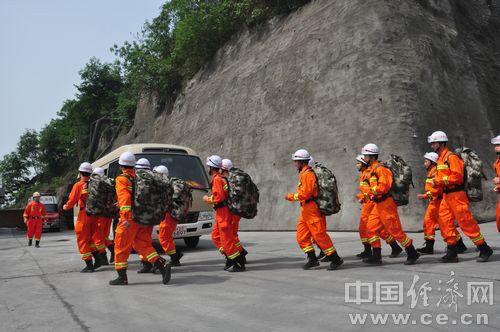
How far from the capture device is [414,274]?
22.2 ft

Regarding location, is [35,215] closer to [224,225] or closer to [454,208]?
[224,225]

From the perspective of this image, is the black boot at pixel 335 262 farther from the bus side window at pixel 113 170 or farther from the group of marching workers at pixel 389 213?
the bus side window at pixel 113 170

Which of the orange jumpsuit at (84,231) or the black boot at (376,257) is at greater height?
the orange jumpsuit at (84,231)

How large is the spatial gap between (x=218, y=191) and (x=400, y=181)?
3447 millimetres

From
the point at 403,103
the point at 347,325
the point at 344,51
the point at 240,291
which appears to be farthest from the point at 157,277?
the point at 344,51

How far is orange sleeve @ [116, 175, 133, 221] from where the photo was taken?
7086mm

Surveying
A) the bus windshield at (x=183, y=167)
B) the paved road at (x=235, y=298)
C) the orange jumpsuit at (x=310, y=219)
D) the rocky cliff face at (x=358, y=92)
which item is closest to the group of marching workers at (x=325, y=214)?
the orange jumpsuit at (x=310, y=219)

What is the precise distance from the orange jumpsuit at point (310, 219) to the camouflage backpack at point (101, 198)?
3.61 metres

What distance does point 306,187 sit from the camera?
25.3 feet

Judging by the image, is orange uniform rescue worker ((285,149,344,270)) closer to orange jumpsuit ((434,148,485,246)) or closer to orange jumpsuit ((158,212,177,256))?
orange jumpsuit ((434,148,485,246))

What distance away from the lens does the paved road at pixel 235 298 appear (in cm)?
465

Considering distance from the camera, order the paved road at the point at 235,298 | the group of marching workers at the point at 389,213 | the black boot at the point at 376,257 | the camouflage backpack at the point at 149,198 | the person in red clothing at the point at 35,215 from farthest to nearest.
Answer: the person in red clothing at the point at 35,215 → the black boot at the point at 376,257 → the group of marching workers at the point at 389,213 → the camouflage backpack at the point at 149,198 → the paved road at the point at 235,298

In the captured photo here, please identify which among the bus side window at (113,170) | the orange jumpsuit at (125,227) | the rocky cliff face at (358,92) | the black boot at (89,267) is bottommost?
the black boot at (89,267)

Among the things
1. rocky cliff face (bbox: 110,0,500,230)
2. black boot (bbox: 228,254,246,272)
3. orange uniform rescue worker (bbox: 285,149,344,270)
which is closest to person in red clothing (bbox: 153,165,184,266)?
black boot (bbox: 228,254,246,272)
